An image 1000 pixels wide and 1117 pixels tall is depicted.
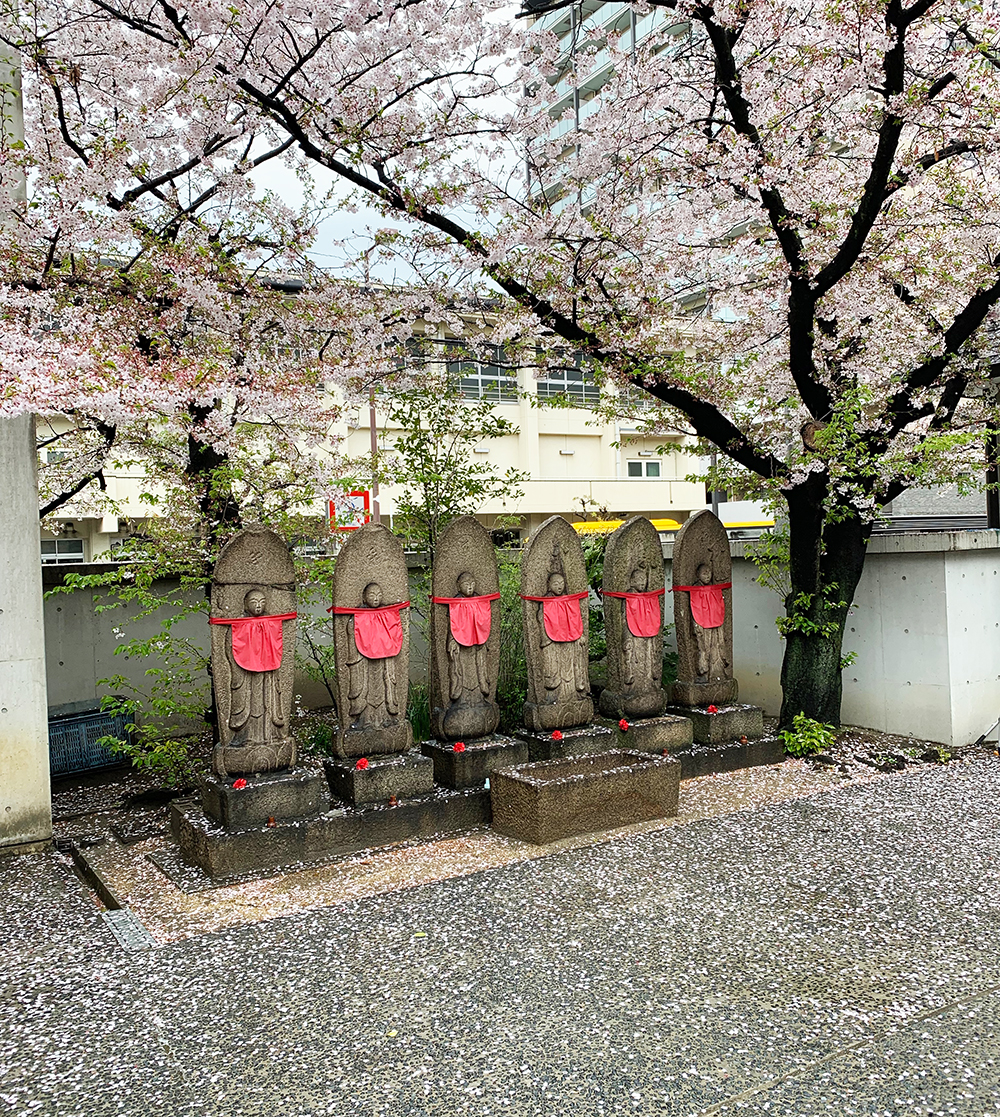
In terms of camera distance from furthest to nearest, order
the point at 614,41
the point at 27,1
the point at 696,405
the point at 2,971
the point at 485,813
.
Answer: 1. the point at 696,405
2. the point at 614,41
3. the point at 485,813
4. the point at 27,1
5. the point at 2,971

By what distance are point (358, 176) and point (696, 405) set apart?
123 inches

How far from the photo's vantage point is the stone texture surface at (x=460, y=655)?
5914mm

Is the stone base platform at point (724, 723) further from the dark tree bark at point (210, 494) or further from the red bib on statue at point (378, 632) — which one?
the dark tree bark at point (210, 494)

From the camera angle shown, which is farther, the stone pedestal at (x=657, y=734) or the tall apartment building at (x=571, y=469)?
the tall apartment building at (x=571, y=469)

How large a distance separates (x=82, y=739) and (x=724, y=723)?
17.0 ft

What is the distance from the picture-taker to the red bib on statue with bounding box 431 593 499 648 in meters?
5.98

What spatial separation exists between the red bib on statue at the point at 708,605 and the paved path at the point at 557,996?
2595 mm

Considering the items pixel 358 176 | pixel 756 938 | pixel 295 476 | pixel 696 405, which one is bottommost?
pixel 756 938

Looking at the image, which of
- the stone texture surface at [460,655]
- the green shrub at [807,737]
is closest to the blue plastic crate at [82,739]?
the stone texture surface at [460,655]

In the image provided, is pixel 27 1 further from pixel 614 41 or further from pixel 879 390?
pixel 879 390

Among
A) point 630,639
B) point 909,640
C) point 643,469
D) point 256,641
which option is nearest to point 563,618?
point 630,639

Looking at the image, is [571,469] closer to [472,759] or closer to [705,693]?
[705,693]

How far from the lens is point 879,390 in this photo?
7.12 m

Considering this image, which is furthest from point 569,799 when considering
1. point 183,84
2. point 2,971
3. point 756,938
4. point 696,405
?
point 183,84
